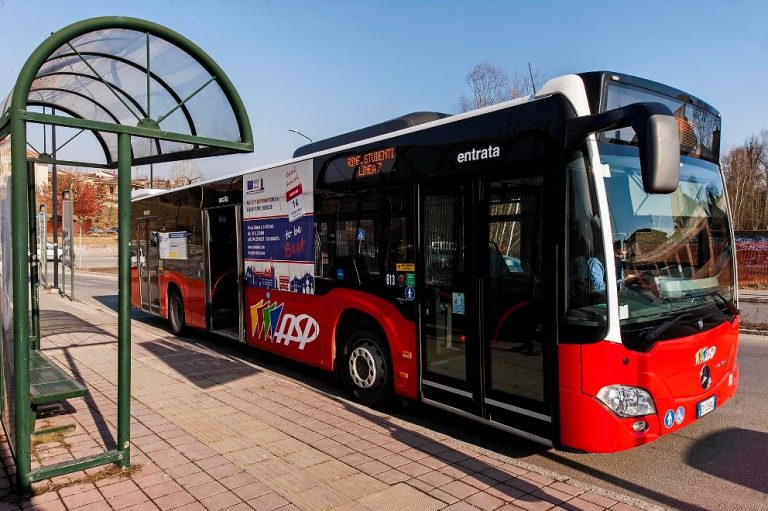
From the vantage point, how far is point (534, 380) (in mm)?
4316

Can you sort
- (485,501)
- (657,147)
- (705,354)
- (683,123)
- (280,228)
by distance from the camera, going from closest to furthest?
(657,147)
(485,501)
(705,354)
(683,123)
(280,228)

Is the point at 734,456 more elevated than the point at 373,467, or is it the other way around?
the point at 373,467

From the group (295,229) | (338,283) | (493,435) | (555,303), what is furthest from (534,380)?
(295,229)

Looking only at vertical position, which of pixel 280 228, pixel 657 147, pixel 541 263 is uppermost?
pixel 657 147

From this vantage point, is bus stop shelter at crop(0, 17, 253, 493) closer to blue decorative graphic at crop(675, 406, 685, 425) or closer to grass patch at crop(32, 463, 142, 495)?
grass patch at crop(32, 463, 142, 495)

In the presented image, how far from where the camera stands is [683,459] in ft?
15.6

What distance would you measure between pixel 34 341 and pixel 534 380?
19.2 feet

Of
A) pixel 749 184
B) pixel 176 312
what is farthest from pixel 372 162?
pixel 749 184

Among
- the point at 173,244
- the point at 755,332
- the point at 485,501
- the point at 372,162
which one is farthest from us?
the point at 173,244

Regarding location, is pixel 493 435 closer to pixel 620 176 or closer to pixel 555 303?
pixel 555 303

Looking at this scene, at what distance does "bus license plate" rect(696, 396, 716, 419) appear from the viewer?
4.34 m

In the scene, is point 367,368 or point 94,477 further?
point 367,368

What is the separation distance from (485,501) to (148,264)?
10.8 metres

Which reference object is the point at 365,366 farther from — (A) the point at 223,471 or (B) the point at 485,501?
(B) the point at 485,501
